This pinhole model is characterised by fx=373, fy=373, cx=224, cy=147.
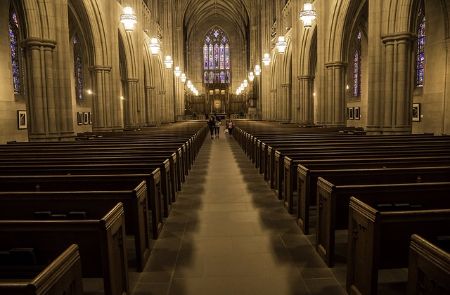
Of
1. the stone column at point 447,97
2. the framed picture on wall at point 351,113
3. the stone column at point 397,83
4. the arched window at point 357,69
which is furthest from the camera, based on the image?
the arched window at point 357,69

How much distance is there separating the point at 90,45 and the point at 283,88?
17.9 metres

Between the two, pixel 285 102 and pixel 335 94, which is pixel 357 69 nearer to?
pixel 285 102

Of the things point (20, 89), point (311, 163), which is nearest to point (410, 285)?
point (311, 163)

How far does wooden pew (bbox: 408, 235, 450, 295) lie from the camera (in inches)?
89.5

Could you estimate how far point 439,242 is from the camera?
319cm

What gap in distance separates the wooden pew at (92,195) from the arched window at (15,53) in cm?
1674

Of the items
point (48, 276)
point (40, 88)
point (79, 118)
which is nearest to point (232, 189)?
point (48, 276)

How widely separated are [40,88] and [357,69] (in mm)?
23365

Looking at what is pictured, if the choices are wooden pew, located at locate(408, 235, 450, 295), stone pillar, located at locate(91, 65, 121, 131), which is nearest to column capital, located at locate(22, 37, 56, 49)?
stone pillar, located at locate(91, 65, 121, 131)

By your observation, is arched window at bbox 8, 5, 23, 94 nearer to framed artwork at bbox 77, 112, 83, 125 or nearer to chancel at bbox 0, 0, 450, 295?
chancel at bbox 0, 0, 450, 295

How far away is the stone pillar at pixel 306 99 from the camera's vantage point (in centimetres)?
2403

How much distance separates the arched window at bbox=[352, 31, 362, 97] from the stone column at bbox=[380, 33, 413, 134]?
1608 centimetres

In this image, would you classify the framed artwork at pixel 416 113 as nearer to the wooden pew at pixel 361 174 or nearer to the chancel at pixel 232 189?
the chancel at pixel 232 189

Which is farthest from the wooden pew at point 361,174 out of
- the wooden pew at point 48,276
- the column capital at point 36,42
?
the column capital at point 36,42
